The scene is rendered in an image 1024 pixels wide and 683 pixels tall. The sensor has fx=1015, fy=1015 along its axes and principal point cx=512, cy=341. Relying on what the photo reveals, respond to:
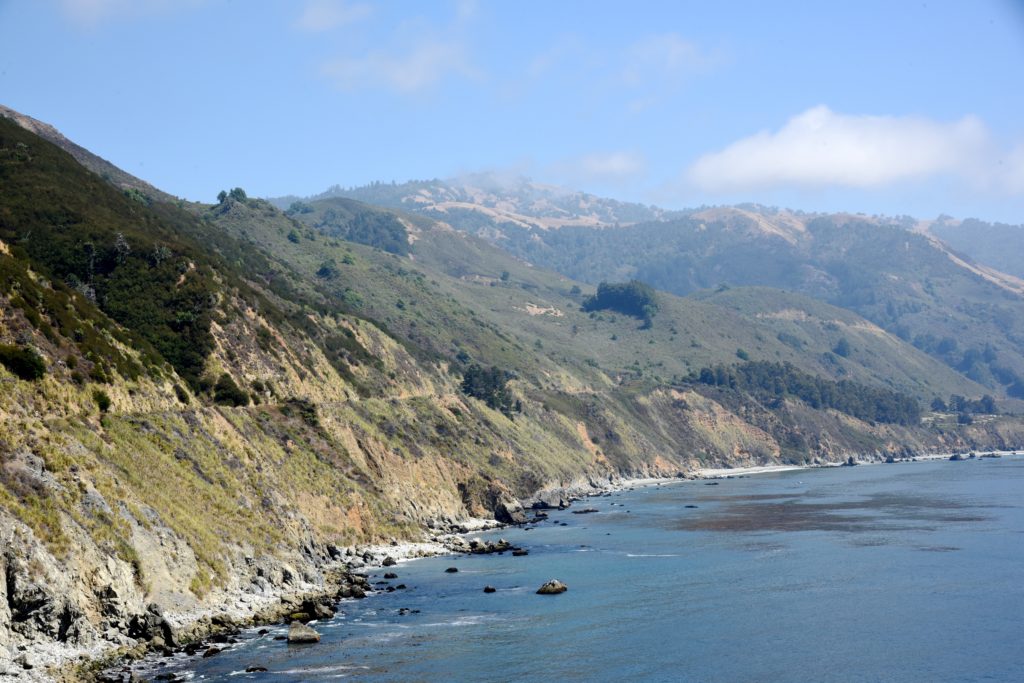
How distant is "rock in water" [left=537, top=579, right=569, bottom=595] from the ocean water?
35.9 inches

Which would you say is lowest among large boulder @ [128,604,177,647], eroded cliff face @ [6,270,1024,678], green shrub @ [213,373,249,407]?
large boulder @ [128,604,177,647]

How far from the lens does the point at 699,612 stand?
78.4 metres

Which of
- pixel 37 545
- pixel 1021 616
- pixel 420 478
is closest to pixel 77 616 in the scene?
pixel 37 545

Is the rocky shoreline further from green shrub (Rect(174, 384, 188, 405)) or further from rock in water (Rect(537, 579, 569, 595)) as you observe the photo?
green shrub (Rect(174, 384, 188, 405))

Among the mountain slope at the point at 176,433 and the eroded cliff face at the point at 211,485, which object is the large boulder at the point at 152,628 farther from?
the mountain slope at the point at 176,433

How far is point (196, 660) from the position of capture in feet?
195

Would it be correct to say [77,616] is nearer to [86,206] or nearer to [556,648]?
[556,648]

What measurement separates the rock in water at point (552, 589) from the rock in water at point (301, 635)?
24905mm

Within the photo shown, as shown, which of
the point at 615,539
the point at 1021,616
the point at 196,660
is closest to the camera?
the point at 196,660

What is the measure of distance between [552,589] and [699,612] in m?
13.6

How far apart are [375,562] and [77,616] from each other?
4552 centimetres

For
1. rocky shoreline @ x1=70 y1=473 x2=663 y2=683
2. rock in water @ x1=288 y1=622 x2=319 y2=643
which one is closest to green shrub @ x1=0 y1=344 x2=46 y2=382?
rocky shoreline @ x1=70 y1=473 x2=663 y2=683

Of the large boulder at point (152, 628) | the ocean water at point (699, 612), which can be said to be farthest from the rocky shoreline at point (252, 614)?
the ocean water at point (699, 612)

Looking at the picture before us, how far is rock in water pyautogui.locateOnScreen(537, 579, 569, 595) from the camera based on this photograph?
3386 inches
